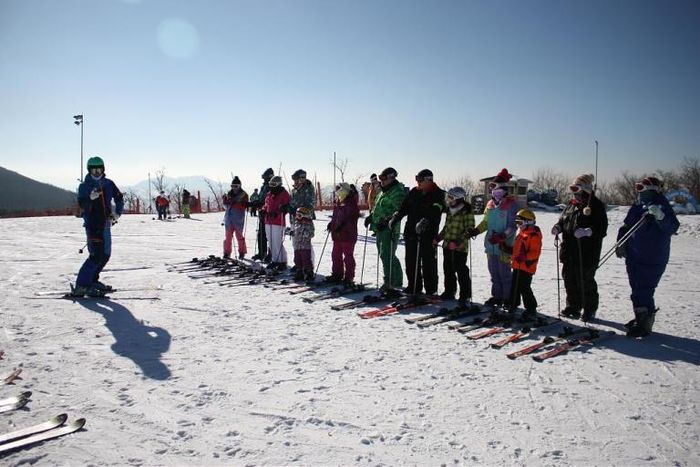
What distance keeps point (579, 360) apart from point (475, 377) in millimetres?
1165

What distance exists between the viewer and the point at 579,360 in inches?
165

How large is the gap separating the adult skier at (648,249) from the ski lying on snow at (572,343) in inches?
→ 13.6

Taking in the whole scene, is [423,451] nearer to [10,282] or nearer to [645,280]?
[645,280]

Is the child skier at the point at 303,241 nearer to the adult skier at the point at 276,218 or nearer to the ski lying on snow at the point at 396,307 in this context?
the adult skier at the point at 276,218

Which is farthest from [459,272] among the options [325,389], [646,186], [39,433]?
[39,433]

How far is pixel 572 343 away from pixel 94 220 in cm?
659

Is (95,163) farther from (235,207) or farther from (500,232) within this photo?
(500,232)

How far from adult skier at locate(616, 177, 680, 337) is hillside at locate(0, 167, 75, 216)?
64.3 metres

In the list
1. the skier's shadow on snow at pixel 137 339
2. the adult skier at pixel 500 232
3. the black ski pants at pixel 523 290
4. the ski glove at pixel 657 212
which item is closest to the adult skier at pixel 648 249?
the ski glove at pixel 657 212

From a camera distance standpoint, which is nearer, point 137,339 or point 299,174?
point 137,339

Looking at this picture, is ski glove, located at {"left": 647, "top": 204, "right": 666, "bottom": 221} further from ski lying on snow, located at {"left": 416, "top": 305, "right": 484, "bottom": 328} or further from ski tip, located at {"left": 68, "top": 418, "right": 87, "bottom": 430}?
ski tip, located at {"left": 68, "top": 418, "right": 87, "bottom": 430}

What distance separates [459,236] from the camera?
6.27m

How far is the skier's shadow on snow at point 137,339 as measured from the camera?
3.99 metres

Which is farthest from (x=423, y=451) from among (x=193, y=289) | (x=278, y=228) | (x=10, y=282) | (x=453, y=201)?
(x=10, y=282)
